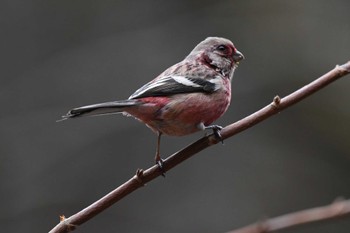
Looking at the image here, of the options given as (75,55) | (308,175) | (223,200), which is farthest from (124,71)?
(308,175)

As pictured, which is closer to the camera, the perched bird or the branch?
the branch

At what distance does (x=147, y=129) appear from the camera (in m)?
11.0

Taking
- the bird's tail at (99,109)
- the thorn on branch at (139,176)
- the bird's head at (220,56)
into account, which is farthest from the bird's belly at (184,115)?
the thorn on branch at (139,176)

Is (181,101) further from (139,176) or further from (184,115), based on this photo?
(139,176)

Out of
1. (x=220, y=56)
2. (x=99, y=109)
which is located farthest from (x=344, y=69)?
(x=220, y=56)

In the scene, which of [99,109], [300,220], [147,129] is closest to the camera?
[300,220]

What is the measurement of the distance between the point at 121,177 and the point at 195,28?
3665 mm

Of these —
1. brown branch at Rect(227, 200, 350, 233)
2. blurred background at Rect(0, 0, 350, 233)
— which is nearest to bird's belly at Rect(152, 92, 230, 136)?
brown branch at Rect(227, 200, 350, 233)

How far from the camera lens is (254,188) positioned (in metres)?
11.6

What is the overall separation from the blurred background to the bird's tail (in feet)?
20.1

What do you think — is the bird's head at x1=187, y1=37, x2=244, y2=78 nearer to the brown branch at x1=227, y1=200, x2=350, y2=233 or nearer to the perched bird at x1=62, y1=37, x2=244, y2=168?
the perched bird at x1=62, y1=37, x2=244, y2=168

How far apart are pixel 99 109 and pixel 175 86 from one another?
114cm

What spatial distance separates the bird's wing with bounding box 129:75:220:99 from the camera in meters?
5.16

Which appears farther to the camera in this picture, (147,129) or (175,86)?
(147,129)
